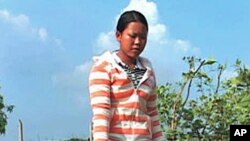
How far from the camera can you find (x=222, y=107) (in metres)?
5.30

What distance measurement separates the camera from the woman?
2.62m

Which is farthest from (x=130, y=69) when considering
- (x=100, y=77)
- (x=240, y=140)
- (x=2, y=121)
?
(x=2, y=121)

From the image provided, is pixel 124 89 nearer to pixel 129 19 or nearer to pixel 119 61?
pixel 119 61

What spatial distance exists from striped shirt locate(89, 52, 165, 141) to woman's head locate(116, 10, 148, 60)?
2.9 inches

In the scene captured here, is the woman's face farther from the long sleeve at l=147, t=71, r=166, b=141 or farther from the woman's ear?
the long sleeve at l=147, t=71, r=166, b=141

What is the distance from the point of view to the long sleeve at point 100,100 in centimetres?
258

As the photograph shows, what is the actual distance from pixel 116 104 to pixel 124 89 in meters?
0.07

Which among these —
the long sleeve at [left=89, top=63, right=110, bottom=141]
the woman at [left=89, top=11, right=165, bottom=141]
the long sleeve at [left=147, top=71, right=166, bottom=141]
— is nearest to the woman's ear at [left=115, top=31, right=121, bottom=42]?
the woman at [left=89, top=11, right=165, bottom=141]

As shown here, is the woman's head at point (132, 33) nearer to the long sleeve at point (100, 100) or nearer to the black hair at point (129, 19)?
the black hair at point (129, 19)

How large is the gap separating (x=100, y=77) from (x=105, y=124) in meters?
0.20

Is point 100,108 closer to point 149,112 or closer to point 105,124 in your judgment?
point 105,124

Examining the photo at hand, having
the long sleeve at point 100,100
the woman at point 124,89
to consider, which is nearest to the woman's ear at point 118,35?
the woman at point 124,89

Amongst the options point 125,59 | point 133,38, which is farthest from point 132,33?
point 125,59

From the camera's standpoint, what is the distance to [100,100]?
2.62 meters
